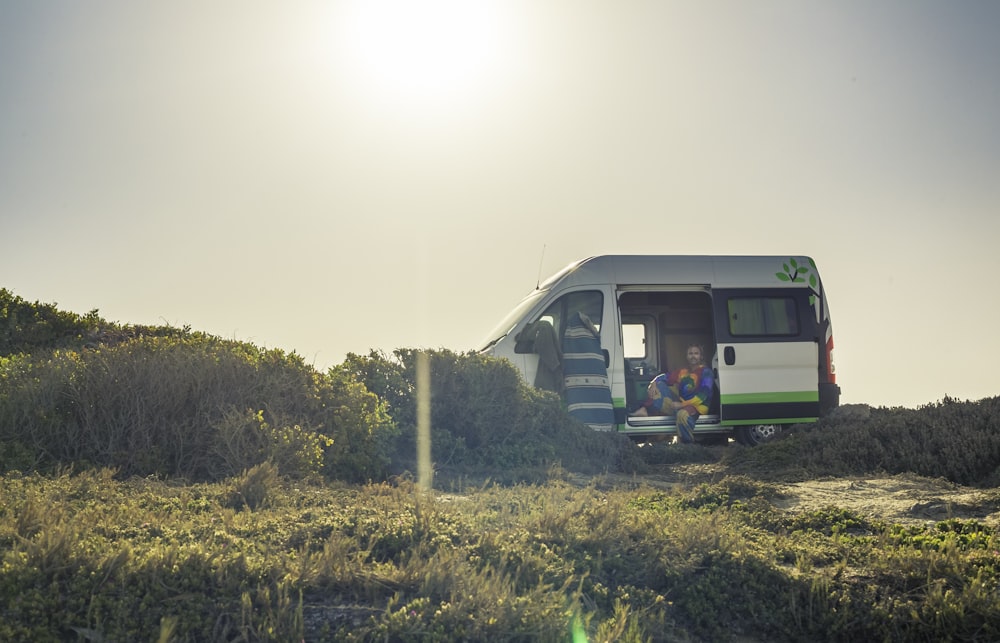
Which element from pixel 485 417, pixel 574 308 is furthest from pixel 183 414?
pixel 574 308

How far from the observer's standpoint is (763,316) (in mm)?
14203

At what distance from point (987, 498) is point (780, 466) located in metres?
3.48

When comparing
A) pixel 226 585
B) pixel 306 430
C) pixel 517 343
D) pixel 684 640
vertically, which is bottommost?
pixel 684 640

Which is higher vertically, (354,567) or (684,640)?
(354,567)

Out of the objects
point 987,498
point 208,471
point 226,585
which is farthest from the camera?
point 208,471

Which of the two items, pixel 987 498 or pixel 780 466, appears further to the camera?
pixel 780 466

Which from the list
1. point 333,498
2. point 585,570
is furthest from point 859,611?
point 333,498

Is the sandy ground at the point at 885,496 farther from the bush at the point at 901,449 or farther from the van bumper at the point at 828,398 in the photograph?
the van bumper at the point at 828,398

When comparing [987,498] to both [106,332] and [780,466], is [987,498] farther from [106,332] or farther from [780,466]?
[106,332]

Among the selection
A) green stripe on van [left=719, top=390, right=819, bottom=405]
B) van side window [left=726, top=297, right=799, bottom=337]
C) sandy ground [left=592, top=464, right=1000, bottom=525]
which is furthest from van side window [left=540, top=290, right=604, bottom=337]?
sandy ground [left=592, top=464, right=1000, bottom=525]

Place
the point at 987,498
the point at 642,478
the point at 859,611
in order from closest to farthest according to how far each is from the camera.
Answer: the point at 859,611, the point at 987,498, the point at 642,478

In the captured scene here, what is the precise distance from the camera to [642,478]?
10.5 meters

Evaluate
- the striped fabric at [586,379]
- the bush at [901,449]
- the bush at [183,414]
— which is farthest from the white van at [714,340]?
the bush at [183,414]

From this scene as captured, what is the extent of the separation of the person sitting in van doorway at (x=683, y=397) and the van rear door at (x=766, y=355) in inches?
10.7
